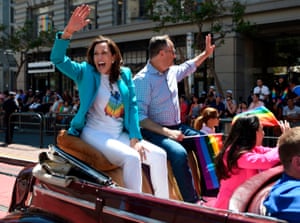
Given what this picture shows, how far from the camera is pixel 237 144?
3303 mm

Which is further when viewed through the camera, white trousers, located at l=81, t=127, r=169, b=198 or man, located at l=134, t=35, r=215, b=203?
man, located at l=134, t=35, r=215, b=203

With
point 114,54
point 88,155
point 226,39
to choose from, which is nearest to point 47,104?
point 226,39

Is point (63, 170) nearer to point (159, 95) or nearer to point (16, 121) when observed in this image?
point (159, 95)

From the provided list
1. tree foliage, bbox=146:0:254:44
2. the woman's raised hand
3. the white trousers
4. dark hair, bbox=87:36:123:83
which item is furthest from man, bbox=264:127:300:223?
tree foliage, bbox=146:0:254:44

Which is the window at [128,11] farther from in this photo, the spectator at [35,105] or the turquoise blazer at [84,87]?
the turquoise blazer at [84,87]

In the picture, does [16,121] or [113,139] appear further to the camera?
[16,121]

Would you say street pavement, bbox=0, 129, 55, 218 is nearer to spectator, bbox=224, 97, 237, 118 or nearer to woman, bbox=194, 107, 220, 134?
woman, bbox=194, 107, 220, 134

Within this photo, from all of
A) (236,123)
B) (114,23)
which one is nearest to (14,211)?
(236,123)

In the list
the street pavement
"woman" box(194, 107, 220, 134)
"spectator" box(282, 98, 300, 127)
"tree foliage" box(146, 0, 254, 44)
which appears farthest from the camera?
"tree foliage" box(146, 0, 254, 44)

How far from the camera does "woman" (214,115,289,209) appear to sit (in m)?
3.15

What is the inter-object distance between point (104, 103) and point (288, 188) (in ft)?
6.03

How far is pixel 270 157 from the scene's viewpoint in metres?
3.13

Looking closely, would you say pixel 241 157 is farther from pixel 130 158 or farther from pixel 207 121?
pixel 207 121

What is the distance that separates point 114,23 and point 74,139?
22.7 m
